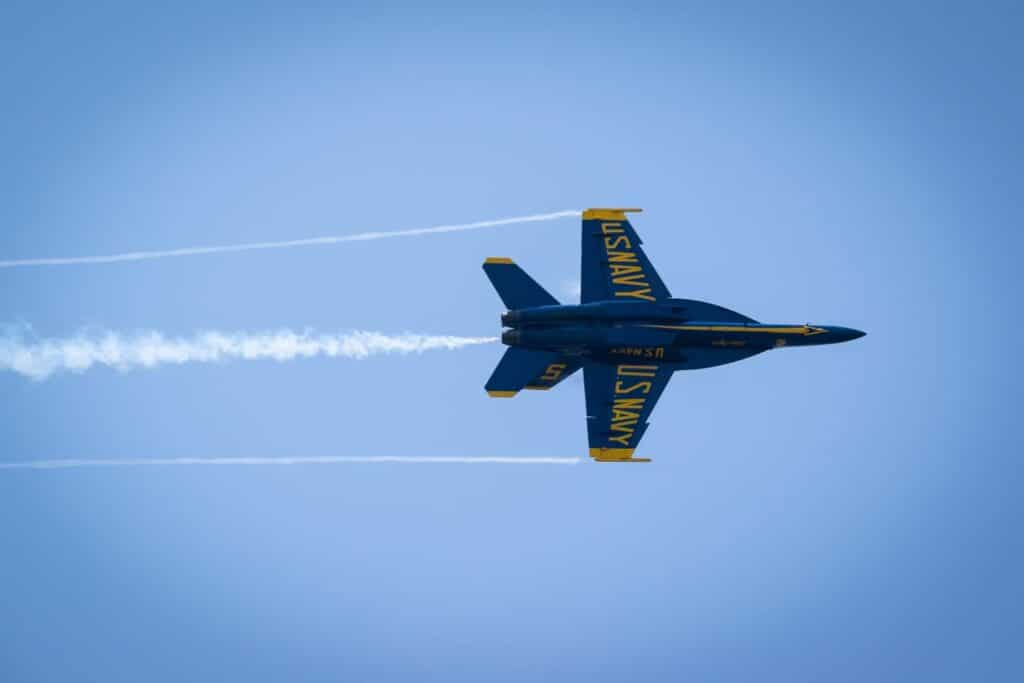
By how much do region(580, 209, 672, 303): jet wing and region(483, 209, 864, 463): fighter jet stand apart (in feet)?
0.12

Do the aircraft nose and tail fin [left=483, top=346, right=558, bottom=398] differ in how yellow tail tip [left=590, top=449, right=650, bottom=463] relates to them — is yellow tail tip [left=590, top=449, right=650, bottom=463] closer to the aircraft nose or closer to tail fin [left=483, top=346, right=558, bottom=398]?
tail fin [left=483, top=346, right=558, bottom=398]

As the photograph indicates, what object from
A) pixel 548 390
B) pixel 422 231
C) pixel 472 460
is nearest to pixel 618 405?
pixel 548 390

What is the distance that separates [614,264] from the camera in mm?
49719

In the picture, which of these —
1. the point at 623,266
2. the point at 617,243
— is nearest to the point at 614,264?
the point at 623,266

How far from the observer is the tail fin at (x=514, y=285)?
159 ft

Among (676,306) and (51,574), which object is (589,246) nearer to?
(676,306)

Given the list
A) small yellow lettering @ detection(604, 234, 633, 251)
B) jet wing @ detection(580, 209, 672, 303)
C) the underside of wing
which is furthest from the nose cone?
the underside of wing

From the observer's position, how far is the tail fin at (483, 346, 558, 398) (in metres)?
48.3

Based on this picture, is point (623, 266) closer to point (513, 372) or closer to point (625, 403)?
point (625, 403)

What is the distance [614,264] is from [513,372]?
564 centimetres

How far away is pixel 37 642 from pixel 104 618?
12.9 feet

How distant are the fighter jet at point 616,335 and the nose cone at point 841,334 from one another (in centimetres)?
4

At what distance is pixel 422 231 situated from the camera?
5022cm

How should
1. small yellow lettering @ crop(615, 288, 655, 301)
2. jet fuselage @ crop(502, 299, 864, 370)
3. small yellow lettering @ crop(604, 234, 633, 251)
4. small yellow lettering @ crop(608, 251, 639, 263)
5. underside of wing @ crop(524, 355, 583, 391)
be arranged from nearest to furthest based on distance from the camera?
1. jet fuselage @ crop(502, 299, 864, 370)
2. underside of wing @ crop(524, 355, 583, 391)
3. small yellow lettering @ crop(615, 288, 655, 301)
4. small yellow lettering @ crop(608, 251, 639, 263)
5. small yellow lettering @ crop(604, 234, 633, 251)
